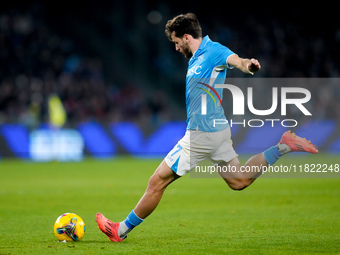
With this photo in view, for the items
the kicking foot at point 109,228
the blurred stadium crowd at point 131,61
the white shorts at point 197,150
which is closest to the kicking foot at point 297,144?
the white shorts at point 197,150

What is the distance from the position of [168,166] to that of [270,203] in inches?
168

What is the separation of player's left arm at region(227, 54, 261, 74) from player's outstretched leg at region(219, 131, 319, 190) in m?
1.22

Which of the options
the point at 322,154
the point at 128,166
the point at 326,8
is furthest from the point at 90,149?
the point at 326,8

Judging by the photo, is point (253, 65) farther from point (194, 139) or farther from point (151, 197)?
point (151, 197)

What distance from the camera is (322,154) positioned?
20.5 m

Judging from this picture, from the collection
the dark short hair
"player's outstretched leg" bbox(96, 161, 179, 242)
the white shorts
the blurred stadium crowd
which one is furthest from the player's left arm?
the blurred stadium crowd

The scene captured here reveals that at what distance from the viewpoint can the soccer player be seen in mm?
6590

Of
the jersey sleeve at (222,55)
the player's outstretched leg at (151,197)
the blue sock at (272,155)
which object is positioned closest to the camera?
the jersey sleeve at (222,55)

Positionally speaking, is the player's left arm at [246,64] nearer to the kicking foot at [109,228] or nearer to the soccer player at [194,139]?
the soccer player at [194,139]

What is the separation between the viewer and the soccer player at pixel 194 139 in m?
6.59

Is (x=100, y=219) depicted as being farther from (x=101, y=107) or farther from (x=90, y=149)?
(x=101, y=107)

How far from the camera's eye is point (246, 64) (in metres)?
5.93

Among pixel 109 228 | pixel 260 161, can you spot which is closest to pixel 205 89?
pixel 260 161

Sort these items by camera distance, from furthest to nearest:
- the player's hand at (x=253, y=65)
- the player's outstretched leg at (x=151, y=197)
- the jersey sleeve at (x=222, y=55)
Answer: the player's outstretched leg at (x=151, y=197), the jersey sleeve at (x=222, y=55), the player's hand at (x=253, y=65)
